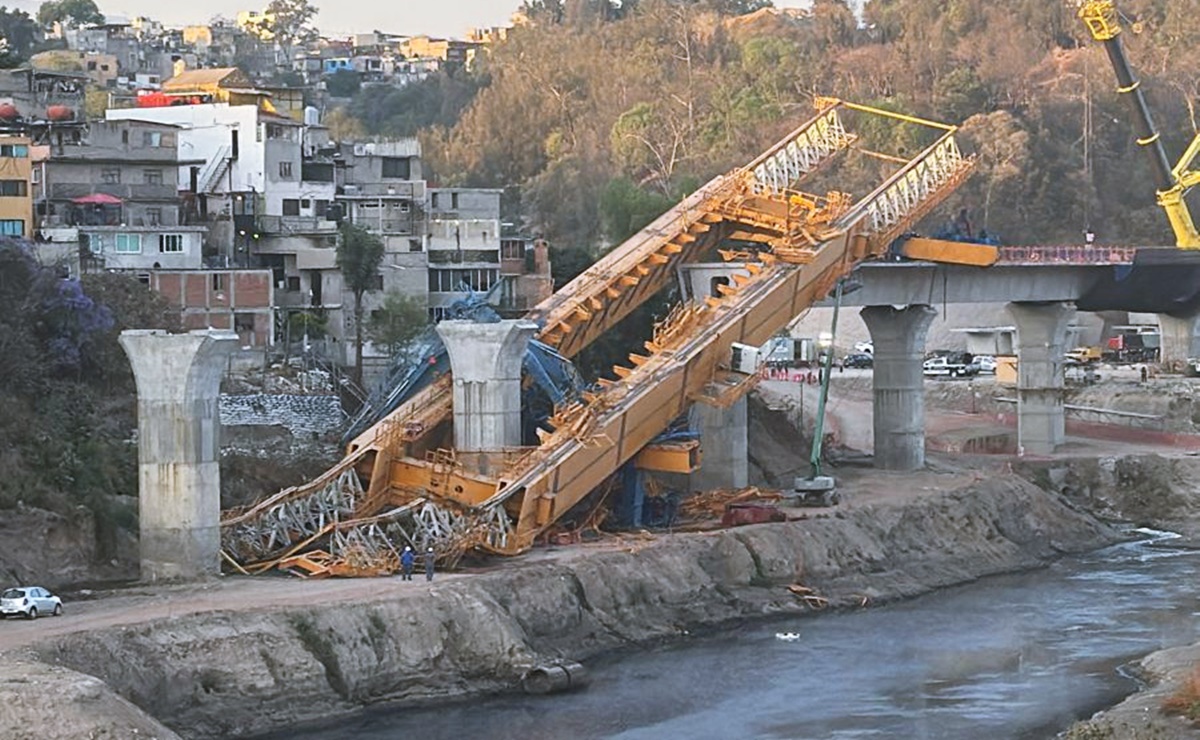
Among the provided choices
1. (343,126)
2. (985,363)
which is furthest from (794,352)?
(343,126)

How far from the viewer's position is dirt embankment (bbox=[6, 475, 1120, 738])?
49.7m

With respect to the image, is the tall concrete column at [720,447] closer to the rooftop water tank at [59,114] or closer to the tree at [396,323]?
the tree at [396,323]

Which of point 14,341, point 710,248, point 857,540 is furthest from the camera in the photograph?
point 710,248

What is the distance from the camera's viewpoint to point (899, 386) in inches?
3541

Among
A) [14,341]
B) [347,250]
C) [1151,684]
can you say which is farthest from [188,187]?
[1151,684]

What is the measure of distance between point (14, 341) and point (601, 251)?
40.1m

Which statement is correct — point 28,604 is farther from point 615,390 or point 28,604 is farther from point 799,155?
point 799,155

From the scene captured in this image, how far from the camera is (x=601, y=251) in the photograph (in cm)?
10319

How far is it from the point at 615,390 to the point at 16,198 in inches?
996

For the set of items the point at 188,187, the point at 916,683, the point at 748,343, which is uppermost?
the point at 188,187

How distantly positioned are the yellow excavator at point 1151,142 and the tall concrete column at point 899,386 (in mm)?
→ 29309

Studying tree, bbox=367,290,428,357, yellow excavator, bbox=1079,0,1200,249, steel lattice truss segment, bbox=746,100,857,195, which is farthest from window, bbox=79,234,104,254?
yellow excavator, bbox=1079,0,1200,249

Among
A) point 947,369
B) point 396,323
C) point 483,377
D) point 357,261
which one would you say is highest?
point 357,261

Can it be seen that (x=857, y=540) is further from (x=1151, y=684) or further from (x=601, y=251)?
(x=601, y=251)
